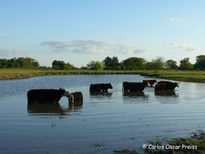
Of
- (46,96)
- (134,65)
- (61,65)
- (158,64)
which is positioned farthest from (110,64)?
(46,96)

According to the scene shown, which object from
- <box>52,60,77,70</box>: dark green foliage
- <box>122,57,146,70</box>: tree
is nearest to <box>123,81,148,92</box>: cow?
<box>122,57,146,70</box>: tree

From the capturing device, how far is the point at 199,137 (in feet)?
27.0

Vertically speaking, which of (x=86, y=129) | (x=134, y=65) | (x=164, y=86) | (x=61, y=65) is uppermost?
(x=61, y=65)

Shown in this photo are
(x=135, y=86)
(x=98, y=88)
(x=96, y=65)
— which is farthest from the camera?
(x=96, y=65)

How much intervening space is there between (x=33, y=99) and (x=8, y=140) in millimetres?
9495

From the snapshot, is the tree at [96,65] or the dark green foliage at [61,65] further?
the dark green foliage at [61,65]

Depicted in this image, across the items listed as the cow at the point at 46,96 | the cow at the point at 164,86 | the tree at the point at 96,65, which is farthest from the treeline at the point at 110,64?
the cow at the point at 46,96

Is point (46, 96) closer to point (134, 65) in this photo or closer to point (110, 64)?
point (134, 65)

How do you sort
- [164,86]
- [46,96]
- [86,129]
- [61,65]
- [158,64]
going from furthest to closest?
[61,65]
[158,64]
[164,86]
[46,96]
[86,129]

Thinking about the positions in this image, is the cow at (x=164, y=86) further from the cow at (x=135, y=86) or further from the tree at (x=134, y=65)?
the tree at (x=134, y=65)

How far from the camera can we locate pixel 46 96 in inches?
688

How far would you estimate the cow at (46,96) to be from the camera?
57.3ft

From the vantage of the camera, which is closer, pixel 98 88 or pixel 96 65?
pixel 98 88

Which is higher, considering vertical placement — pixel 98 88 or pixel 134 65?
pixel 134 65
